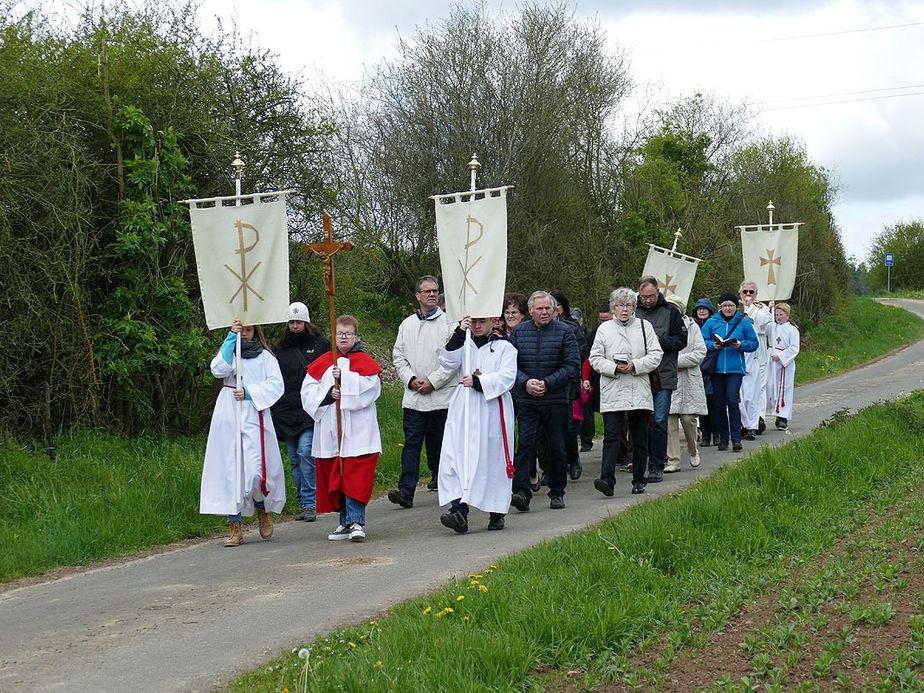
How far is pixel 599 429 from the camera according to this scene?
1788 centimetres

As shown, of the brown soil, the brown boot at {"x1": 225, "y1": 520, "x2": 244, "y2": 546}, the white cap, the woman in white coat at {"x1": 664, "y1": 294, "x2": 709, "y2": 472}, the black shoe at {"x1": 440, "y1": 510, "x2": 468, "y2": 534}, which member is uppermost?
the white cap

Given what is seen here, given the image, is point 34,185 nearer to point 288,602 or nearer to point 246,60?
point 246,60

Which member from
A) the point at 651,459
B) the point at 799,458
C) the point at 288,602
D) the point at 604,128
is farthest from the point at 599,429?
the point at 604,128

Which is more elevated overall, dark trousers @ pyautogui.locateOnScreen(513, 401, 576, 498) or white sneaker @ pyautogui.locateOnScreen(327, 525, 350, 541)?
dark trousers @ pyautogui.locateOnScreen(513, 401, 576, 498)

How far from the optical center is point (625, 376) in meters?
11.2

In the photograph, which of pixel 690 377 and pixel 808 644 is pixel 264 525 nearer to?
pixel 808 644

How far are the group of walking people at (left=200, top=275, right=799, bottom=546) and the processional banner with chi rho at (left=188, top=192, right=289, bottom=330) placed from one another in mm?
257

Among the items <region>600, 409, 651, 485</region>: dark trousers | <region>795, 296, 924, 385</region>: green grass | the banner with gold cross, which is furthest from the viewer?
<region>795, 296, 924, 385</region>: green grass

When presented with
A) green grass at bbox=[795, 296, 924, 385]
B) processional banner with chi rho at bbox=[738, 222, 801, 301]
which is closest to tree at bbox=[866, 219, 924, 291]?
green grass at bbox=[795, 296, 924, 385]

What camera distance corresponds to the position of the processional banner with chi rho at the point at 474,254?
32.3 feet

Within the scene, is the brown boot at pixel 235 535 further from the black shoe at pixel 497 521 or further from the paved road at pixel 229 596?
the black shoe at pixel 497 521

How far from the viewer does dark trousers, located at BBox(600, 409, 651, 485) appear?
1102 centimetres

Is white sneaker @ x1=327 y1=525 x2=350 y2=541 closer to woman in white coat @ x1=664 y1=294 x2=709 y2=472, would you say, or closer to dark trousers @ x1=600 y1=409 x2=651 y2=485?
dark trousers @ x1=600 y1=409 x2=651 y2=485

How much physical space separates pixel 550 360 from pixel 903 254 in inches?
3419
